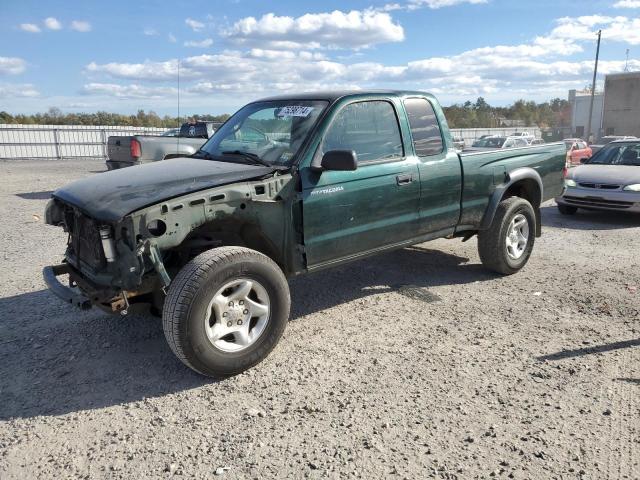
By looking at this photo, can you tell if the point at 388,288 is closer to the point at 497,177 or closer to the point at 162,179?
the point at 497,177

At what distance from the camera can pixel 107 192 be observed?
373 centimetres

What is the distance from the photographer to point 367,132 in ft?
15.0

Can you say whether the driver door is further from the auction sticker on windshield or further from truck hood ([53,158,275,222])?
truck hood ([53,158,275,222])

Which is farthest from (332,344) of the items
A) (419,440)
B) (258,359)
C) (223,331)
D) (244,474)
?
(244,474)

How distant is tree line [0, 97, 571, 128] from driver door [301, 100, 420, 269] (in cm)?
1829

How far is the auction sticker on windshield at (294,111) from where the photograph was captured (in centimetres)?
443

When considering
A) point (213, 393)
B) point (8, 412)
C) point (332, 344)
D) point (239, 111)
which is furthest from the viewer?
point (239, 111)

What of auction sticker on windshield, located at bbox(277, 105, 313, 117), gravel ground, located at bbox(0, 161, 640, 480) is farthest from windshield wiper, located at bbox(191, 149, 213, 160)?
gravel ground, located at bbox(0, 161, 640, 480)

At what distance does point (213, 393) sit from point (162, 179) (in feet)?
5.18

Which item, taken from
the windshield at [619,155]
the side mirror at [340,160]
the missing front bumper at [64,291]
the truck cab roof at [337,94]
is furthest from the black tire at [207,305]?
the windshield at [619,155]

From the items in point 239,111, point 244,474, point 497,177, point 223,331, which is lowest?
point 244,474

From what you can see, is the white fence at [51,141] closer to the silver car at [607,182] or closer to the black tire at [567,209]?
the silver car at [607,182]

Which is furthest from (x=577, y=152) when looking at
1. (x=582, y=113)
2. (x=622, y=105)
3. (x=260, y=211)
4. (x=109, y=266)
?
(x=582, y=113)

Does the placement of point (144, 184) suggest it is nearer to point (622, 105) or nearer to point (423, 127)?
point (423, 127)
